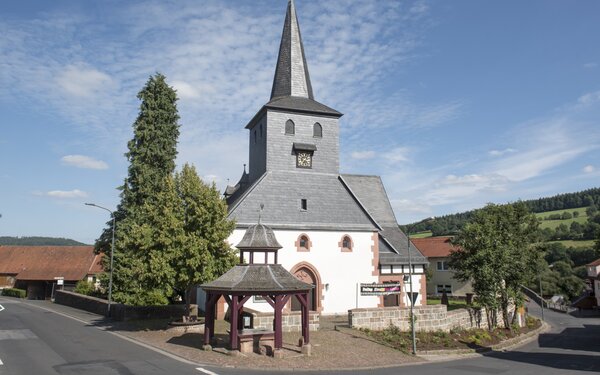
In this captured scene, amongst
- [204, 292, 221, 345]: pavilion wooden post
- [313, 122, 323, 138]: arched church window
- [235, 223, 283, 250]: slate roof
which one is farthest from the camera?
[313, 122, 323, 138]: arched church window

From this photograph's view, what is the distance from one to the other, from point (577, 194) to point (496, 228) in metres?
151

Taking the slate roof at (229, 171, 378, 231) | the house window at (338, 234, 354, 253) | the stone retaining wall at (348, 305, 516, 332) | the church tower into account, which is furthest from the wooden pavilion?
the church tower

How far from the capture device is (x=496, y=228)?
32.8 meters

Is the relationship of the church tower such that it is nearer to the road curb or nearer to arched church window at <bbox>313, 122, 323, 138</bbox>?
arched church window at <bbox>313, 122, 323, 138</bbox>

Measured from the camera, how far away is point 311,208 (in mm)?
32156

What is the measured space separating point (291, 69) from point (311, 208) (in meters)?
11.5

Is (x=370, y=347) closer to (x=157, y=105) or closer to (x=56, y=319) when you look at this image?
(x=56, y=319)

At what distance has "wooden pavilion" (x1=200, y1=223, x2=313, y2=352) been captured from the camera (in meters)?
19.4

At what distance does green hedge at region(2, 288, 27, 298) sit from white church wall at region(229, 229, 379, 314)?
4113 centimetres

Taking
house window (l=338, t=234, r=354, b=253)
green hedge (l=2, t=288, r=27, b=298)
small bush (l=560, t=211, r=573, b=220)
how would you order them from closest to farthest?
1. house window (l=338, t=234, r=354, b=253)
2. green hedge (l=2, t=288, r=27, b=298)
3. small bush (l=560, t=211, r=573, b=220)

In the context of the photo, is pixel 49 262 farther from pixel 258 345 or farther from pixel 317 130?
pixel 258 345

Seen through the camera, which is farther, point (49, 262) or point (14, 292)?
point (49, 262)

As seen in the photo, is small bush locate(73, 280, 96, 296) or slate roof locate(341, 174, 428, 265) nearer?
slate roof locate(341, 174, 428, 265)

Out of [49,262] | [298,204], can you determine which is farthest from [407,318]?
[49,262]
